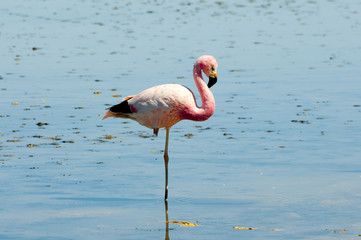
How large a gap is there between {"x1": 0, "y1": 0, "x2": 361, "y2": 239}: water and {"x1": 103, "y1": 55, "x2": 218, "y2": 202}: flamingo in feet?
Answer: 2.80

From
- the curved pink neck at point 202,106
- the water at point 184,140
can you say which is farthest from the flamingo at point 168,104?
the water at point 184,140

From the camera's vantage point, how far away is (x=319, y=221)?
8.50 m

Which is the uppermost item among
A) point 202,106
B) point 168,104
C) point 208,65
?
point 208,65

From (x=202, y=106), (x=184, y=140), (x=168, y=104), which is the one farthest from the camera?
(x=184, y=140)

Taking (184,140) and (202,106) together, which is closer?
(202,106)

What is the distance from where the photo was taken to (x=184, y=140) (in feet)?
40.4

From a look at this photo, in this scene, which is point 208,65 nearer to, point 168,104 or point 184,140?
point 168,104

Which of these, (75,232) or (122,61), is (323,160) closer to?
(75,232)

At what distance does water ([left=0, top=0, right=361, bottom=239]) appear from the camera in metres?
8.66

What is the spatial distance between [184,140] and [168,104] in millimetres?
2945

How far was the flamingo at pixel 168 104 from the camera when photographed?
945cm

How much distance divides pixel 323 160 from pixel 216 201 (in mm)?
2340

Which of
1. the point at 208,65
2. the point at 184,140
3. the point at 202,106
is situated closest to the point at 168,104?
the point at 202,106

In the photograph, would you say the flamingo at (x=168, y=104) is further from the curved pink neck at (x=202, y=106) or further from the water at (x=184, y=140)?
the water at (x=184, y=140)
